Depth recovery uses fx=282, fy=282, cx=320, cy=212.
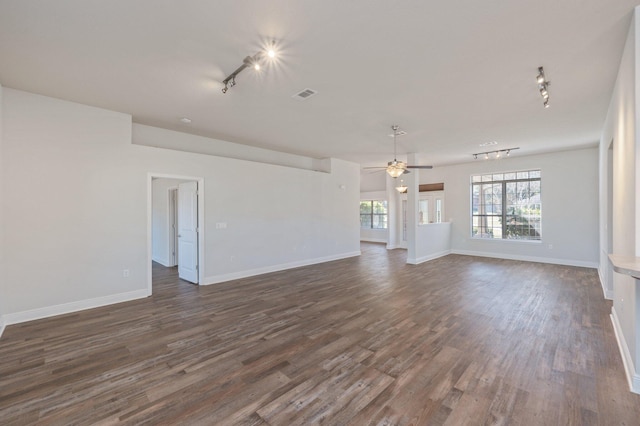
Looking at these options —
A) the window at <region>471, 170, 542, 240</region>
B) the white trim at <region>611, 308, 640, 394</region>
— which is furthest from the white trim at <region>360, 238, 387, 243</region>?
the white trim at <region>611, 308, 640, 394</region>

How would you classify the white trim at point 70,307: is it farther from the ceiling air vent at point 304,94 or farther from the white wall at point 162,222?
the ceiling air vent at point 304,94

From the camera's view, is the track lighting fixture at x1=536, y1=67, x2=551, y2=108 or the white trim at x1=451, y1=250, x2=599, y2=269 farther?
the white trim at x1=451, y1=250, x2=599, y2=269

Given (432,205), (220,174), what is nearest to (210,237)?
(220,174)

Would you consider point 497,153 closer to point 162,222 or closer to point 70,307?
point 162,222

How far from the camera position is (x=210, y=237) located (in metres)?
5.74

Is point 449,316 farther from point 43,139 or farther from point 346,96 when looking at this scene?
point 43,139

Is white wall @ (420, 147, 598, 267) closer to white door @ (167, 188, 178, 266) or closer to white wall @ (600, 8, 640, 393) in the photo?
white wall @ (600, 8, 640, 393)

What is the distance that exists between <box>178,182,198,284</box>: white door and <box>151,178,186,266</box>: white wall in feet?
4.53

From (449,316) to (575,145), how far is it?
6080 millimetres

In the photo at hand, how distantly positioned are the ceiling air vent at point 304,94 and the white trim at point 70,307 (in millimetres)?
4086

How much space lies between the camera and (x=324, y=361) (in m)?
2.74

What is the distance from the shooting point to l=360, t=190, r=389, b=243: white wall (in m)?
12.3

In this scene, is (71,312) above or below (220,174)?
below

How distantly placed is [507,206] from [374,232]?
548 cm
